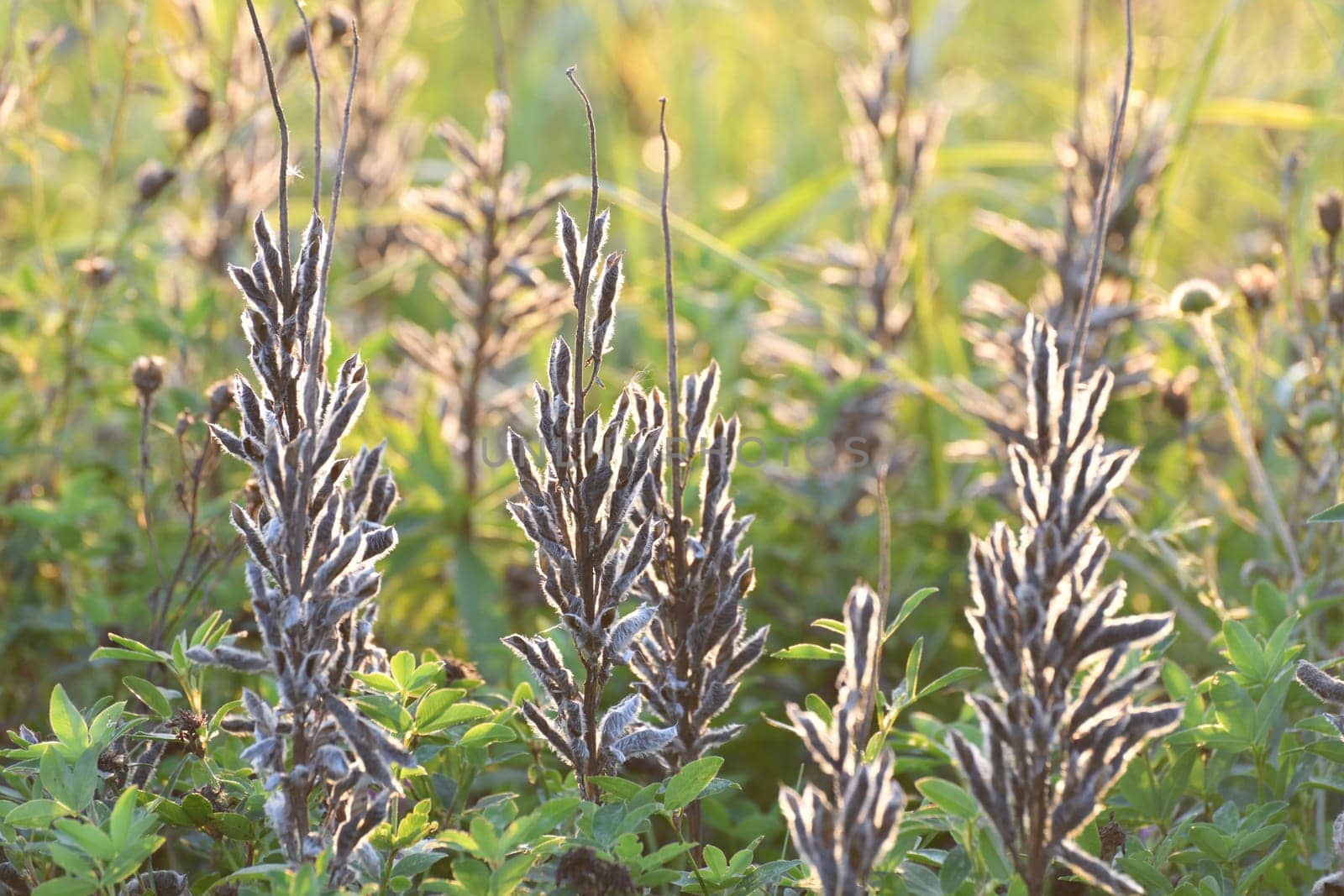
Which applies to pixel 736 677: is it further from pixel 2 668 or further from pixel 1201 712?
pixel 2 668

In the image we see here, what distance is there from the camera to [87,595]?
247 cm

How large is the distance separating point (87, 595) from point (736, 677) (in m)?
1.38

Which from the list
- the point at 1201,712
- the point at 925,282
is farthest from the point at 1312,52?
the point at 1201,712

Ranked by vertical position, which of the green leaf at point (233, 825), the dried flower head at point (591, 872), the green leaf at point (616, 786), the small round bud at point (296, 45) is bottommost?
the green leaf at point (233, 825)

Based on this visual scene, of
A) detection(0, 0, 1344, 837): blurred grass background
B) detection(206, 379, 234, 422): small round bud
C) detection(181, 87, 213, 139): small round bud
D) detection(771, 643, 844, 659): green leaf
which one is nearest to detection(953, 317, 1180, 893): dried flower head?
detection(771, 643, 844, 659): green leaf

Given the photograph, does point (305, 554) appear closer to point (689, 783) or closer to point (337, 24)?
point (689, 783)

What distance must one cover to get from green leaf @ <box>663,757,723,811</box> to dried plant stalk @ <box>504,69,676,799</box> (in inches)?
1.8

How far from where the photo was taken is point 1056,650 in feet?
4.60

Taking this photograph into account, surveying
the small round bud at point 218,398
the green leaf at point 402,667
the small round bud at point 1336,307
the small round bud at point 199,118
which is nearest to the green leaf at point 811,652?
the green leaf at point 402,667

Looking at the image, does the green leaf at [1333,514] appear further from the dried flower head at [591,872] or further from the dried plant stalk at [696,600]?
the dried flower head at [591,872]

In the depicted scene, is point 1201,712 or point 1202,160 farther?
point 1202,160

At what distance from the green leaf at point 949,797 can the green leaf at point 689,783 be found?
25 cm

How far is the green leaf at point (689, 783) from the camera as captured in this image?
159 centimetres

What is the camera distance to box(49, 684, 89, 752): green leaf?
1642 millimetres
